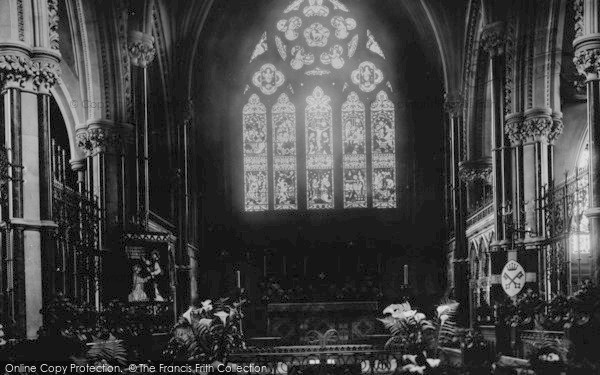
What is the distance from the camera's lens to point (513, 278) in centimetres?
1231

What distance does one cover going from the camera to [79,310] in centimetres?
952

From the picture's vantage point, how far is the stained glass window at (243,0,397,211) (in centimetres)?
2405

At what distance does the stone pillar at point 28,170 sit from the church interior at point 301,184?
27 mm

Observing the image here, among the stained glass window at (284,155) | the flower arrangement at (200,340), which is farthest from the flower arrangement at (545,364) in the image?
the stained glass window at (284,155)

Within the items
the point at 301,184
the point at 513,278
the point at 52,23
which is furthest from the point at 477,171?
the point at 52,23

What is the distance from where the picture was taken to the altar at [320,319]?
19.2m

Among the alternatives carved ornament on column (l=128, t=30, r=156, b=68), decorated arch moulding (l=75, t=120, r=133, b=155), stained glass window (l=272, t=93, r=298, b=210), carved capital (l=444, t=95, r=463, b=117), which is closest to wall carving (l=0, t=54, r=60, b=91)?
decorated arch moulding (l=75, t=120, r=133, b=155)

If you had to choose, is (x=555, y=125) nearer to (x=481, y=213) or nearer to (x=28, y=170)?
(x=481, y=213)

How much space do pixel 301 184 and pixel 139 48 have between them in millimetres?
9092

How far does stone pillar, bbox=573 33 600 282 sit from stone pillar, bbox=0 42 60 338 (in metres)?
7.13

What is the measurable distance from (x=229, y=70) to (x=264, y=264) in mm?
5950

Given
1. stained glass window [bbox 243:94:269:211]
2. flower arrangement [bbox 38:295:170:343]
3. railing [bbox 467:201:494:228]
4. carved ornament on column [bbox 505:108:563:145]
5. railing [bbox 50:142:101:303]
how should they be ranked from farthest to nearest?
1. stained glass window [bbox 243:94:269:211]
2. railing [bbox 467:201:494:228]
3. carved ornament on column [bbox 505:108:563:145]
4. railing [bbox 50:142:101:303]
5. flower arrangement [bbox 38:295:170:343]

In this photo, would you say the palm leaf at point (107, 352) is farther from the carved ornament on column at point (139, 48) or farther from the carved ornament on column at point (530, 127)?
the carved ornament on column at point (530, 127)

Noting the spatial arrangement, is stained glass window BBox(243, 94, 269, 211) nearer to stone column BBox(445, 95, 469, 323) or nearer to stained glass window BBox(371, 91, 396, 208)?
stained glass window BBox(371, 91, 396, 208)
